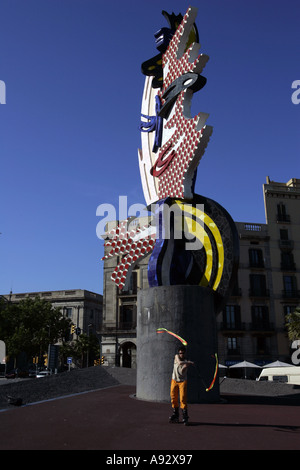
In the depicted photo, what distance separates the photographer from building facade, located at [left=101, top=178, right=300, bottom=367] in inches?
1591

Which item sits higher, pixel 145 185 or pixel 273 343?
pixel 145 185

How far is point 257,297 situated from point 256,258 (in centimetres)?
446

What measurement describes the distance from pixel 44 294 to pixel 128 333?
1084 inches

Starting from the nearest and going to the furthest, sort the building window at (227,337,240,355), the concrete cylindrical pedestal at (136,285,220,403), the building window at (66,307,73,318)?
1. the concrete cylindrical pedestal at (136,285,220,403)
2. the building window at (227,337,240,355)
3. the building window at (66,307,73,318)

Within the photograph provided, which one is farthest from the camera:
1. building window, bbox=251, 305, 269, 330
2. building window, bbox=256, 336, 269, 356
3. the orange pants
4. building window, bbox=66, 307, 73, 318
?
building window, bbox=66, 307, 73, 318

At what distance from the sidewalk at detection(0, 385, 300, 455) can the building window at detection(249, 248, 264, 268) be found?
34.2m

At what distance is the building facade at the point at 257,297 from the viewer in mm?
40406

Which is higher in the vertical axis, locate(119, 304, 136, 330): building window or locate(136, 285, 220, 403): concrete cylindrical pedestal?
locate(119, 304, 136, 330): building window

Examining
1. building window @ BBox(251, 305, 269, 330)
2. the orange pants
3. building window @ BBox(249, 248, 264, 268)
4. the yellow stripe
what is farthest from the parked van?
building window @ BBox(249, 248, 264, 268)

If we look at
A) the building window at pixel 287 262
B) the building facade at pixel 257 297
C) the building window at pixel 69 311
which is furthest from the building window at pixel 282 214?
the building window at pixel 69 311

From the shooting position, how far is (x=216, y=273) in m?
13.0

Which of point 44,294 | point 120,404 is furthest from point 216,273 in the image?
point 44,294

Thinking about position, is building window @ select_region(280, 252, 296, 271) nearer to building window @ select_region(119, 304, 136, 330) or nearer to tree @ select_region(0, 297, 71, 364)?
building window @ select_region(119, 304, 136, 330)
